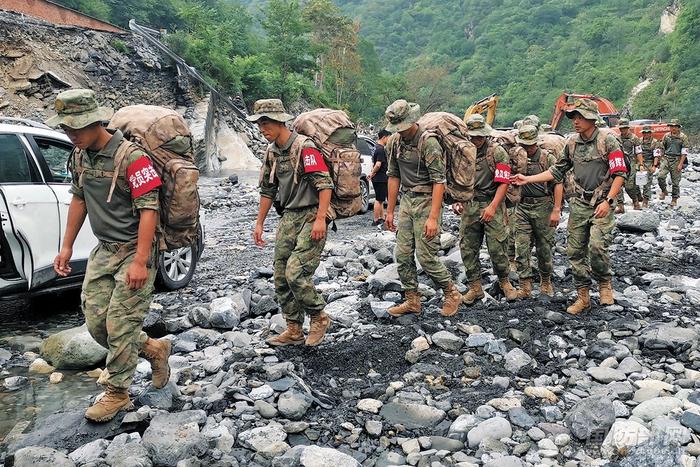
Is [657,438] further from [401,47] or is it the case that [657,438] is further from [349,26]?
[401,47]

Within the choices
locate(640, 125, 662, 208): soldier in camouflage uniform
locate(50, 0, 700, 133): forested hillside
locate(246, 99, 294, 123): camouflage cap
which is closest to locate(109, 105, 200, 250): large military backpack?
locate(246, 99, 294, 123): camouflage cap

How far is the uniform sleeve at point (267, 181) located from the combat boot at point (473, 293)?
2.35 meters

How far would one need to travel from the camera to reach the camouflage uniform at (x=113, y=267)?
3.16m

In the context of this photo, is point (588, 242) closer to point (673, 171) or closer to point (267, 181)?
point (267, 181)

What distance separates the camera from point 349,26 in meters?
44.3

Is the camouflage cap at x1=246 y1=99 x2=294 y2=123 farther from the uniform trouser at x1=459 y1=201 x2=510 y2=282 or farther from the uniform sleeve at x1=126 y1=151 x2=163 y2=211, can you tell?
the uniform trouser at x1=459 y1=201 x2=510 y2=282

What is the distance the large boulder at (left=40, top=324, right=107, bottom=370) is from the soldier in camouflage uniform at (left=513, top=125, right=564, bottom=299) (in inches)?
160

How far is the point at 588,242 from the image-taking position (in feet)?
17.6

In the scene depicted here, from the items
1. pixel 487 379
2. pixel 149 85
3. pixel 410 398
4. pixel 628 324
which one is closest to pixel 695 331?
pixel 628 324

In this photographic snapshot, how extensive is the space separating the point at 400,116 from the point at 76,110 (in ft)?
8.43

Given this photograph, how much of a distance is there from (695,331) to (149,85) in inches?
778

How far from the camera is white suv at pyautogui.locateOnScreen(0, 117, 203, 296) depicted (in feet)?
15.1

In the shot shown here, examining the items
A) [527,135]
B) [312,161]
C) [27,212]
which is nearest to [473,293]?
[527,135]

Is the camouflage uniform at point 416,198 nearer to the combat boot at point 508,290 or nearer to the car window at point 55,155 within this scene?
the combat boot at point 508,290
